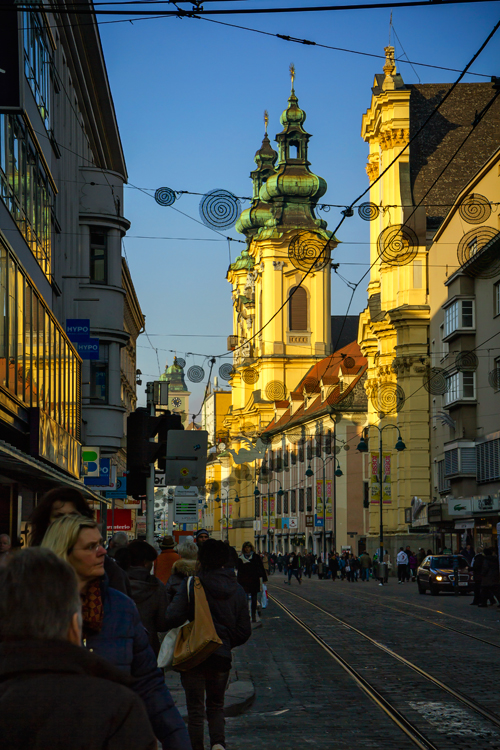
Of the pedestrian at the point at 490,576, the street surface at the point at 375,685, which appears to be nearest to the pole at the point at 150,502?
the street surface at the point at 375,685

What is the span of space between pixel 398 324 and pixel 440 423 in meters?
6.46

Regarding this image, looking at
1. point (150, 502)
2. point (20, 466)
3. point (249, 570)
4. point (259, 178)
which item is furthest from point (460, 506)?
point (259, 178)

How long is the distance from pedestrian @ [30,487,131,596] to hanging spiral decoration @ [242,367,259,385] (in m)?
113

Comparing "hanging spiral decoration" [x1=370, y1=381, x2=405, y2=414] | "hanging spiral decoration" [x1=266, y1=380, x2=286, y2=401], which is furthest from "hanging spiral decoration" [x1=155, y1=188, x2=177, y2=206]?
"hanging spiral decoration" [x1=266, y1=380, x2=286, y2=401]

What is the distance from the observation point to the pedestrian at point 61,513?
4.89 m

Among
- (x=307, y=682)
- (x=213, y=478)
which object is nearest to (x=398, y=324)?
(x=307, y=682)

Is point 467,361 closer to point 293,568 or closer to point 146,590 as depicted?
point 293,568

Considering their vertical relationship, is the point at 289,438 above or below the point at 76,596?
above

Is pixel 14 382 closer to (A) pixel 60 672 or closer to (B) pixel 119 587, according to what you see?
(B) pixel 119 587

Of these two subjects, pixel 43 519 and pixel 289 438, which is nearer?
pixel 43 519

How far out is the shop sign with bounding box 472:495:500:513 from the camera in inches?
1670

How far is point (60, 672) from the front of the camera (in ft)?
9.03

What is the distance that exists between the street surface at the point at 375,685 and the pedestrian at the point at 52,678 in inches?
260

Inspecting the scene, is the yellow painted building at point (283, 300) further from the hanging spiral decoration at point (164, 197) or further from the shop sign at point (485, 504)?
the hanging spiral decoration at point (164, 197)
